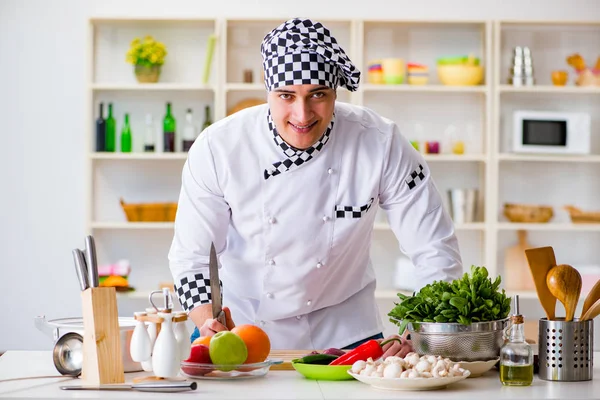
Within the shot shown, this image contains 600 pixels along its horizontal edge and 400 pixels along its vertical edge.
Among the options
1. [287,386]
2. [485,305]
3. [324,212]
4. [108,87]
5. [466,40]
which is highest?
[466,40]

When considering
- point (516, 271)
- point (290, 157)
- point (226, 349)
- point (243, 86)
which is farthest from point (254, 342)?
point (516, 271)

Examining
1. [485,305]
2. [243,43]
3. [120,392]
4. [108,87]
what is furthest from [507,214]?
[120,392]

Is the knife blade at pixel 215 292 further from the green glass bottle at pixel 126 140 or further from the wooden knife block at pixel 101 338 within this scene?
the green glass bottle at pixel 126 140

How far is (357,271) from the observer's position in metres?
2.57

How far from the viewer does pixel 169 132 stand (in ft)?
16.5

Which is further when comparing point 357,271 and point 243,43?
point 243,43

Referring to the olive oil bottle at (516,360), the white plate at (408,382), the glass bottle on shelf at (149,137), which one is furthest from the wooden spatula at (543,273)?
the glass bottle on shelf at (149,137)

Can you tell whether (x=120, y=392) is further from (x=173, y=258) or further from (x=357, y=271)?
(x=357, y=271)

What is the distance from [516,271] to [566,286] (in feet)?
11.4

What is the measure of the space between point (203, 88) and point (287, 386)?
347cm

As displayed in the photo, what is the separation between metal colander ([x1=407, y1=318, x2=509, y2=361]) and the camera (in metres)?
1.79

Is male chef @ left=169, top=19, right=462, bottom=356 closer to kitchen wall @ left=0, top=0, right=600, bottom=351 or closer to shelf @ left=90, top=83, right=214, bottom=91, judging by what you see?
shelf @ left=90, top=83, right=214, bottom=91

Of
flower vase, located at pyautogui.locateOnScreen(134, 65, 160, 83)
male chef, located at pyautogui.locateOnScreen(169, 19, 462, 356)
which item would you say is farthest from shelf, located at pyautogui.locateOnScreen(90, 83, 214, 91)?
male chef, located at pyautogui.locateOnScreen(169, 19, 462, 356)

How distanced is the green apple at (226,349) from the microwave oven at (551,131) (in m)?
3.61
